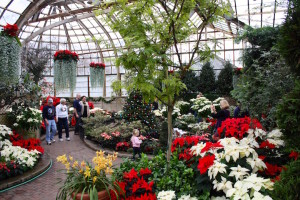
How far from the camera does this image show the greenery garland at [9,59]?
5335 millimetres

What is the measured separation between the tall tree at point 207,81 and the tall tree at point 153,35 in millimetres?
14568

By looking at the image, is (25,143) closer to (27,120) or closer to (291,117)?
(27,120)

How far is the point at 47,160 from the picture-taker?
19.9 feet

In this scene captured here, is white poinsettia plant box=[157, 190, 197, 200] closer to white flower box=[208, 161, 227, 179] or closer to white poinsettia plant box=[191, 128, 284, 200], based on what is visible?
white poinsettia plant box=[191, 128, 284, 200]

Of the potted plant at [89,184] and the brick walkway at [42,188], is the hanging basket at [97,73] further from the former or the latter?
the potted plant at [89,184]

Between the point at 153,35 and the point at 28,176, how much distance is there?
3.69 m

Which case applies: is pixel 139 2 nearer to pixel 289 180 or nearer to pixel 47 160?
pixel 289 180

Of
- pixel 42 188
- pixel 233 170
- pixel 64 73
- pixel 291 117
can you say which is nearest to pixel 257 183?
pixel 233 170

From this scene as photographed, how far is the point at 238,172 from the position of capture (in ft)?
8.35

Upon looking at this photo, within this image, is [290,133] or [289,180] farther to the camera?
[290,133]

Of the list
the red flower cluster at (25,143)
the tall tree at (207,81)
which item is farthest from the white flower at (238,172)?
the tall tree at (207,81)

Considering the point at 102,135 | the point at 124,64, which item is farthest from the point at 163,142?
the point at 124,64

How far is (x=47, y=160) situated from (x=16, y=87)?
181 centimetres

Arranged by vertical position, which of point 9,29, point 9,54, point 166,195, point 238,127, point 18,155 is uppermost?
point 9,29
